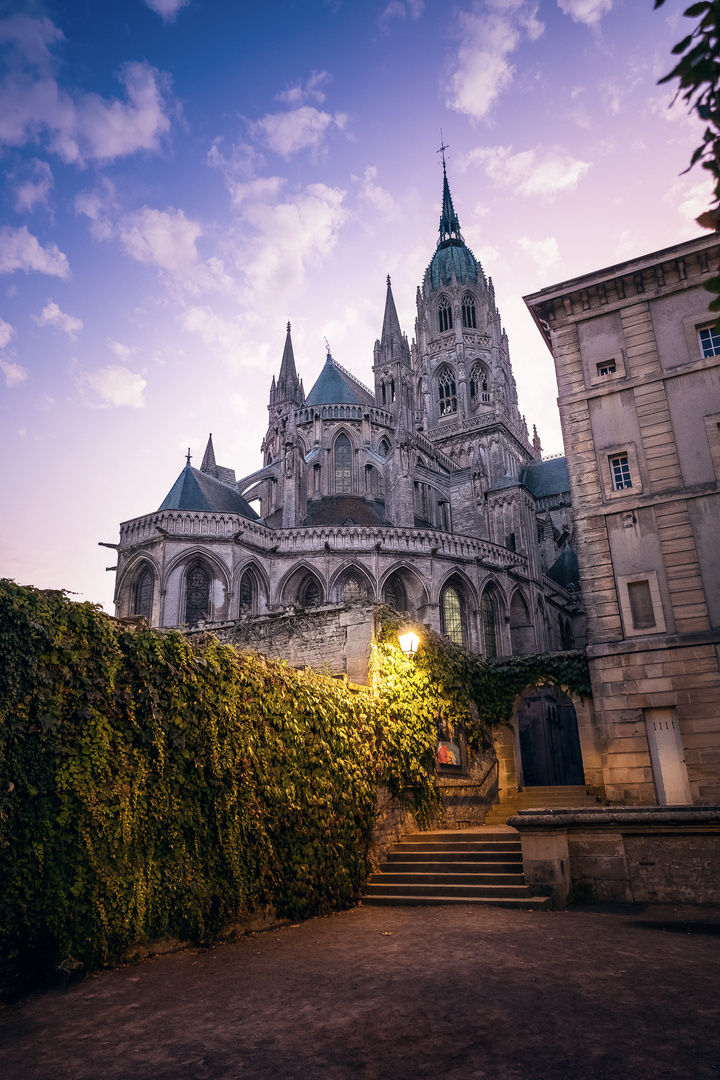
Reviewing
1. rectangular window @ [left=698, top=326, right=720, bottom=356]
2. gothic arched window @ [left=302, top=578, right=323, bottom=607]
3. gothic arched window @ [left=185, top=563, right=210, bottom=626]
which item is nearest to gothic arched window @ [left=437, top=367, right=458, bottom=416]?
gothic arched window @ [left=302, top=578, right=323, bottom=607]

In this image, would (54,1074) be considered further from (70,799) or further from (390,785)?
(390,785)

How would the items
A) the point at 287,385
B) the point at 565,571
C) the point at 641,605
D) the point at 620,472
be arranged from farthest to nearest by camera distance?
the point at 287,385 < the point at 565,571 < the point at 620,472 < the point at 641,605

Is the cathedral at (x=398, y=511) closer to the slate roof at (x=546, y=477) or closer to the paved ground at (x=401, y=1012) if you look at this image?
the slate roof at (x=546, y=477)

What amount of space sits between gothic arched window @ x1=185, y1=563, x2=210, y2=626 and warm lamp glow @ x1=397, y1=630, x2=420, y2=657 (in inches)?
688

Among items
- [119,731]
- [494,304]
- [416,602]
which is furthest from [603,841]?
[494,304]

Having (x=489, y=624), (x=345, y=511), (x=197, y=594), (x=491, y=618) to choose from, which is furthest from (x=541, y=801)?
(x=345, y=511)

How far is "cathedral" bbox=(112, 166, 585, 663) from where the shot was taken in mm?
28953

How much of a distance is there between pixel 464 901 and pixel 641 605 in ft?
29.2

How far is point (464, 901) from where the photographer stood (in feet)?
27.7

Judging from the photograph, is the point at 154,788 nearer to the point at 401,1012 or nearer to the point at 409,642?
the point at 401,1012

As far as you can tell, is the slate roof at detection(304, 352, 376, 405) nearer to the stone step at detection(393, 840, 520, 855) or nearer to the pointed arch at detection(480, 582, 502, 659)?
the pointed arch at detection(480, 582, 502, 659)

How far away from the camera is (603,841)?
810cm

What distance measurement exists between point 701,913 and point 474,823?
7201mm

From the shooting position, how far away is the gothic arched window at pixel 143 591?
2892 cm
